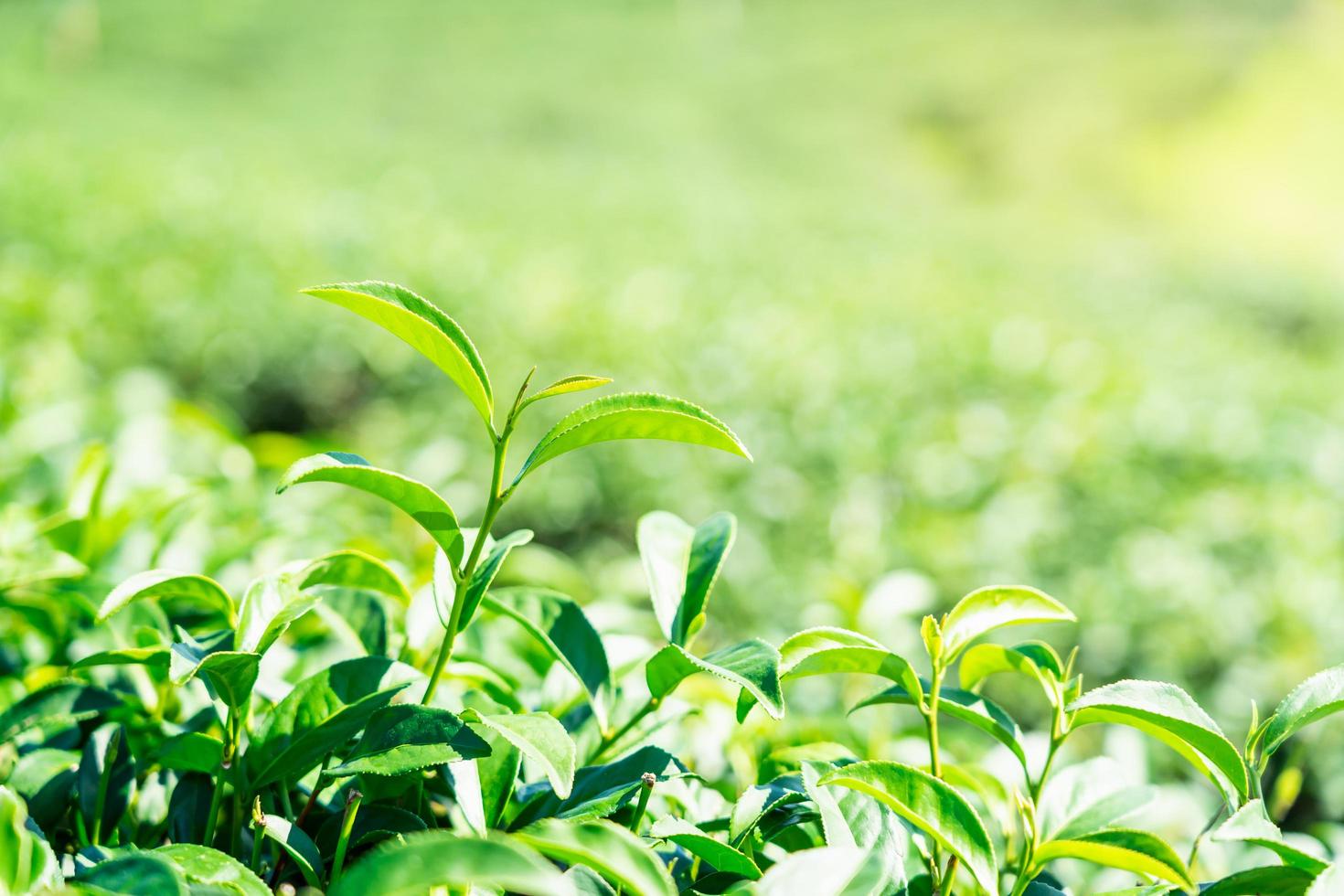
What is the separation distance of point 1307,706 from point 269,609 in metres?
0.68

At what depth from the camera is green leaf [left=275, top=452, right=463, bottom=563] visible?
1.92 feet

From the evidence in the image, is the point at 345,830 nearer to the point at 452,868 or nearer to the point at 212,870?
the point at 212,870

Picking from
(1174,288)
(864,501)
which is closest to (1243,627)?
(864,501)

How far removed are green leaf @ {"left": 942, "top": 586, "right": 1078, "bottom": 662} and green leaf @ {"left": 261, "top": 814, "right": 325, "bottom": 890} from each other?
427 millimetres

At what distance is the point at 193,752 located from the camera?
0.70 meters

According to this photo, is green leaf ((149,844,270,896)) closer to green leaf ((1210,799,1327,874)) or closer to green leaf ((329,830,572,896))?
green leaf ((329,830,572,896))

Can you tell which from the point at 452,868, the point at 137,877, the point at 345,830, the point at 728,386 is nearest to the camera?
the point at 452,868

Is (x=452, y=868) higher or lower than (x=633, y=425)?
lower

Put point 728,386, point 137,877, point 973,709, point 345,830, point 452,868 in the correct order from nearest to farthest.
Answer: point 452,868 → point 137,877 → point 345,830 → point 973,709 → point 728,386

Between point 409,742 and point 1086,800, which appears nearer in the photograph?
point 409,742

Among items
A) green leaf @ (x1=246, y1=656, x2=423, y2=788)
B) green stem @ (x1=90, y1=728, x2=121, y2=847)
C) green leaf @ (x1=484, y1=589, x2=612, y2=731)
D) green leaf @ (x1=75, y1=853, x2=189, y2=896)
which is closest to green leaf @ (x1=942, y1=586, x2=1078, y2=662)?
green leaf @ (x1=484, y1=589, x2=612, y2=731)

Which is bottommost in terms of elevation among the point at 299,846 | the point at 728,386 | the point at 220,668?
the point at 728,386

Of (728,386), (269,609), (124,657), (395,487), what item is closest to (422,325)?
(395,487)

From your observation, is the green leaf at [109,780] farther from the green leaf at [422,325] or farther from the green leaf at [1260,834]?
the green leaf at [1260,834]
